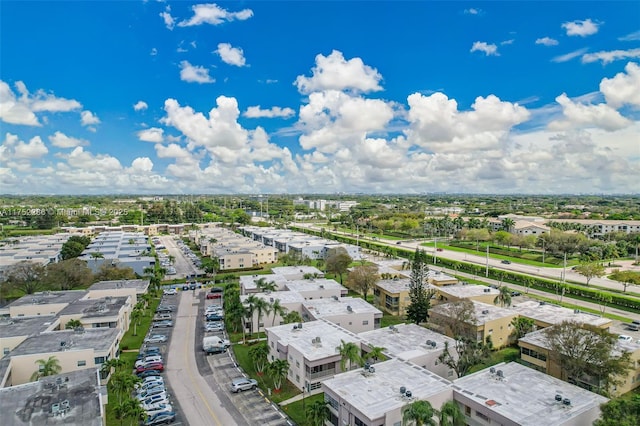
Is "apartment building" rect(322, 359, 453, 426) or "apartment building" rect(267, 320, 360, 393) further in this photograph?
"apartment building" rect(267, 320, 360, 393)

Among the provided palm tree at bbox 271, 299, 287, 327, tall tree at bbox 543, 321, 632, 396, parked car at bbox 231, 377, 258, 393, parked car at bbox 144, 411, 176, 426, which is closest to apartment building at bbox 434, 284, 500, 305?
tall tree at bbox 543, 321, 632, 396

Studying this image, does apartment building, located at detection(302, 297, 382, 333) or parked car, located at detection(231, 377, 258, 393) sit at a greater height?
apartment building, located at detection(302, 297, 382, 333)

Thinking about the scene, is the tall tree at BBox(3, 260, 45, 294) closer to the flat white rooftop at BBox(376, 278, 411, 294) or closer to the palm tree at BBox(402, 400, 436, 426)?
the flat white rooftop at BBox(376, 278, 411, 294)

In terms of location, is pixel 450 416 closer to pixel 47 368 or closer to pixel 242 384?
pixel 242 384

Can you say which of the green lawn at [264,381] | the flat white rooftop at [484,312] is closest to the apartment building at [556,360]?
the flat white rooftop at [484,312]

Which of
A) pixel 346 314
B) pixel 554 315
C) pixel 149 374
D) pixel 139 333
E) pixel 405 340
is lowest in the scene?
pixel 139 333

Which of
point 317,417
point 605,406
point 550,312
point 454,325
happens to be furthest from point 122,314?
point 550,312

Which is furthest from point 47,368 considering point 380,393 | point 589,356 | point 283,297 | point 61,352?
point 589,356
